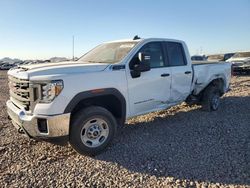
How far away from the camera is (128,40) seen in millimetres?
6184

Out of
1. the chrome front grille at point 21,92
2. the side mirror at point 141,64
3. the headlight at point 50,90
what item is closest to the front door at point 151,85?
the side mirror at point 141,64

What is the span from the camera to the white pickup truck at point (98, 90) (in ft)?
14.0

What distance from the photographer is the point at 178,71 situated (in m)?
6.39

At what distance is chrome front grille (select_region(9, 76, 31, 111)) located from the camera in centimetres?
439

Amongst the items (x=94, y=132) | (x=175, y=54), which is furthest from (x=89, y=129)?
(x=175, y=54)

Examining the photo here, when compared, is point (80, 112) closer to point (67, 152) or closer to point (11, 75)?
point (67, 152)

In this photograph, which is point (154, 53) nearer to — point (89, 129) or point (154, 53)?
point (154, 53)

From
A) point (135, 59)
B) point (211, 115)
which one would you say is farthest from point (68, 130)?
point (211, 115)

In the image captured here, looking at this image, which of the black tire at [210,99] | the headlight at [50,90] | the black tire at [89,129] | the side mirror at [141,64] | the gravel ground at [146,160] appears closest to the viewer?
the gravel ground at [146,160]

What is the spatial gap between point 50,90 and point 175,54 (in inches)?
135

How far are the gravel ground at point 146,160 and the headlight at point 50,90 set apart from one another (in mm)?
1088

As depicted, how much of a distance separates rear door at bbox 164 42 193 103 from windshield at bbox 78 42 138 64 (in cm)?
104

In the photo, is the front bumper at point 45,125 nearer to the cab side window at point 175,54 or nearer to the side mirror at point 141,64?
the side mirror at point 141,64

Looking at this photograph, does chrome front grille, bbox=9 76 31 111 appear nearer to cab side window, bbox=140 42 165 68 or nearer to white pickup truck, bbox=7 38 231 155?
white pickup truck, bbox=7 38 231 155
